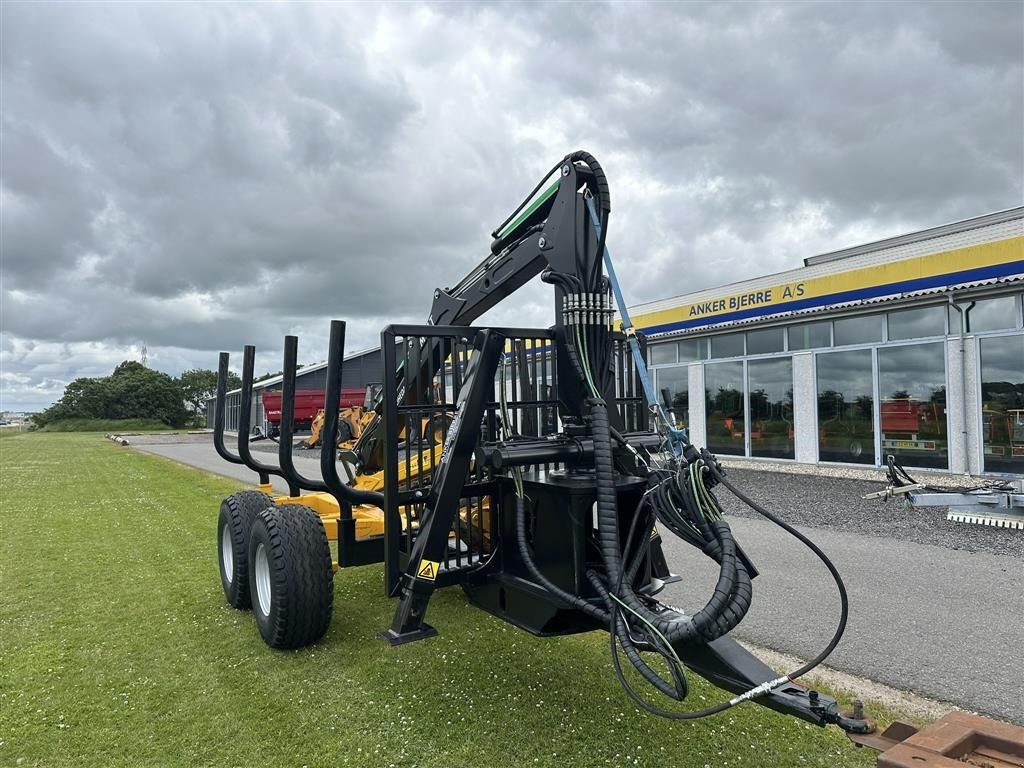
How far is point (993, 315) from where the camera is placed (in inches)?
468

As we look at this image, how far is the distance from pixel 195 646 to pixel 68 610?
5.34 ft

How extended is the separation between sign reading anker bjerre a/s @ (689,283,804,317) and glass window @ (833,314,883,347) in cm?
141

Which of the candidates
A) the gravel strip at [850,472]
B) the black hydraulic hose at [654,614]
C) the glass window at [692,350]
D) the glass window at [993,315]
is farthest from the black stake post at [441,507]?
the glass window at [692,350]

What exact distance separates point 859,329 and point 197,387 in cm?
8221

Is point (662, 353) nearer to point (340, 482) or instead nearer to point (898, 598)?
point (898, 598)

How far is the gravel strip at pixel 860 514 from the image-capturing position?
784 centimetres

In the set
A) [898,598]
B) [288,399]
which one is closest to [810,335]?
[898,598]

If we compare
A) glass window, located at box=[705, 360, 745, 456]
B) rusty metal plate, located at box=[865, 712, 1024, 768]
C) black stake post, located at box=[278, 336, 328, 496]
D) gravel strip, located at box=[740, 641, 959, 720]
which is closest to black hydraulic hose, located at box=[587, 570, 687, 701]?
rusty metal plate, located at box=[865, 712, 1024, 768]

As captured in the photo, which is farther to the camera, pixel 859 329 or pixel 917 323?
pixel 859 329

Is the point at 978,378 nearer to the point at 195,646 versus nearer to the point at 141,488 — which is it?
the point at 195,646

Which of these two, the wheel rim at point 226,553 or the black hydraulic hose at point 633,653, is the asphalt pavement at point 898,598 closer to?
the black hydraulic hose at point 633,653

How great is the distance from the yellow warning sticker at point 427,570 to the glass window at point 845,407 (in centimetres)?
1227

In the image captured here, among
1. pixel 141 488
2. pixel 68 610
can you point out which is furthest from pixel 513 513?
pixel 141 488

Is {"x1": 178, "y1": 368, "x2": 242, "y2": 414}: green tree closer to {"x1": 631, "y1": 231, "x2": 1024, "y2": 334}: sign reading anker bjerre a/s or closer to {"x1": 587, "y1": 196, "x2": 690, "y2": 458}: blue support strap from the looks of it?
{"x1": 631, "y1": 231, "x2": 1024, "y2": 334}: sign reading anker bjerre a/s
